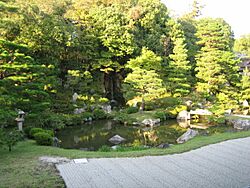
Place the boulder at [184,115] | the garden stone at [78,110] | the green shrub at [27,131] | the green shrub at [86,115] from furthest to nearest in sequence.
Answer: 1. the boulder at [184,115]
2. the garden stone at [78,110]
3. the green shrub at [86,115]
4. the green shrub at [27,131]

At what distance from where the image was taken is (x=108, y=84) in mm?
24016

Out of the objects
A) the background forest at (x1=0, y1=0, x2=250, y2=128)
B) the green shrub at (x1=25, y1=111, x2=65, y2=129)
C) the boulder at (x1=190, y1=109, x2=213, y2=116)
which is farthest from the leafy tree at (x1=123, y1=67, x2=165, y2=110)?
the green shrub at (x1=25, y1=111, x2=65, y2=129)

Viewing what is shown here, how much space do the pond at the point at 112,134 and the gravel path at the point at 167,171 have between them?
402cm

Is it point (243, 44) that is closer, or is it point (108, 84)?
point (108, 84)

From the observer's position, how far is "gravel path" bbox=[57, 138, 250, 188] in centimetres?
518

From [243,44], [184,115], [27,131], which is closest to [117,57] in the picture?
[184,115]

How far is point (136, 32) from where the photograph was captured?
22859 millimetres

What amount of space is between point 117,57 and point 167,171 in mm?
17912

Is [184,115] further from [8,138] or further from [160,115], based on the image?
[8,138]

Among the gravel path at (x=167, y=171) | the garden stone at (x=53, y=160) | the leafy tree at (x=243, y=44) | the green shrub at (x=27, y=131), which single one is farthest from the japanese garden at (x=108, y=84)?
the leafy tree at (x=243, y=44)

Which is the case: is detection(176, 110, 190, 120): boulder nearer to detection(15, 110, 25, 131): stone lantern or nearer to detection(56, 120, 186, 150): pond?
detection(56, 120, 186, 150): pond

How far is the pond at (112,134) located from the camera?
1154 centimetres

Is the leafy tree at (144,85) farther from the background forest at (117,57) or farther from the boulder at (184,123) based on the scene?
the boulder at (184,123)

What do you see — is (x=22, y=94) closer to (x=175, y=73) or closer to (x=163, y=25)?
(x=175, y=73)
